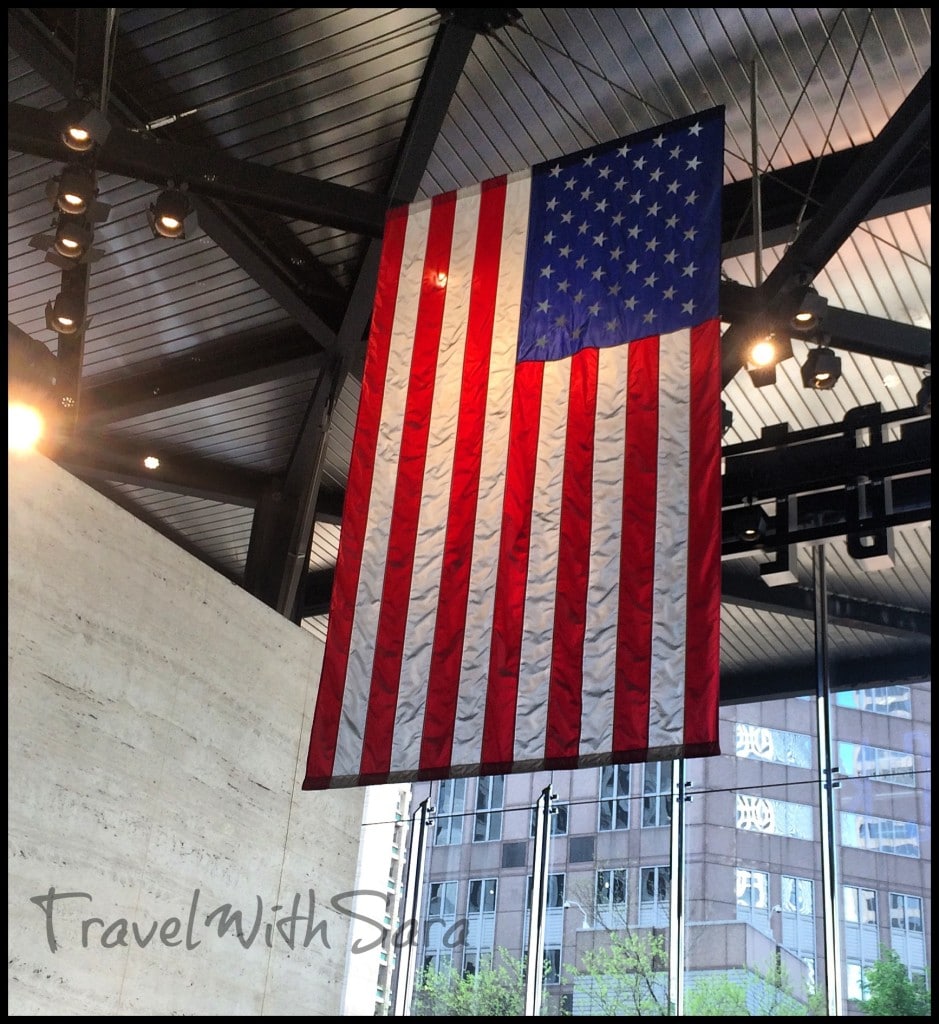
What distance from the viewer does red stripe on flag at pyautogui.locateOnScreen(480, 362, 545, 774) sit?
6.04 m

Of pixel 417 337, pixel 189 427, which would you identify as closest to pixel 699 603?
pixel 417 337

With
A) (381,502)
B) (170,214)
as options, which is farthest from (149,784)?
(170,214)

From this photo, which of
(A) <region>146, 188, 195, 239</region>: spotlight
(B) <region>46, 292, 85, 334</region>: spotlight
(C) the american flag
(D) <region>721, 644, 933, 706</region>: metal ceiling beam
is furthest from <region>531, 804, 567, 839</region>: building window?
(A) <region>146, 188, 195, 239</region>: spotlight

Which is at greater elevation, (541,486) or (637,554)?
(541,486)

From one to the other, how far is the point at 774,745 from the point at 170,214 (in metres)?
7.62

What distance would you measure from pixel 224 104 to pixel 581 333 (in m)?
3.54

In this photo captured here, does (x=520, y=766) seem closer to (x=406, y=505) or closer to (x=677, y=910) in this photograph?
(x=406, y=505)

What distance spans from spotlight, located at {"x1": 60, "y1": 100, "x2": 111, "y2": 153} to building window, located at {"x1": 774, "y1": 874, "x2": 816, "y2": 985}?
8.37 metres

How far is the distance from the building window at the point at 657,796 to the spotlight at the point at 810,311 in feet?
16.8

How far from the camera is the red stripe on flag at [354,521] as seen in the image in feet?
21.1

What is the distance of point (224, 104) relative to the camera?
863cm

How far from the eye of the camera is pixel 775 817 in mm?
11047

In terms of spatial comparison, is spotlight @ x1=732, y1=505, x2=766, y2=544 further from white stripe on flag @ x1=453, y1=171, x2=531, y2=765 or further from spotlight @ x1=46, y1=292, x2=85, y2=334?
spotlight @ x1=46, y1=292, x2=85, y2=334

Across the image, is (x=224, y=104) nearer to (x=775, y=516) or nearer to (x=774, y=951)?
(x=775, y=516)
